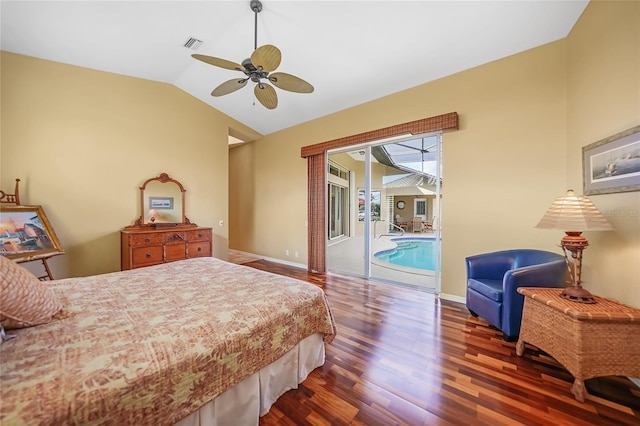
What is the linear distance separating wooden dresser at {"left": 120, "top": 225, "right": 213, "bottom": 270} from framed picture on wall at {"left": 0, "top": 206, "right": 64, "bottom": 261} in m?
0.76

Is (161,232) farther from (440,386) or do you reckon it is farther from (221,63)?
(440,386)

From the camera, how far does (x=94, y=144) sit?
350cm

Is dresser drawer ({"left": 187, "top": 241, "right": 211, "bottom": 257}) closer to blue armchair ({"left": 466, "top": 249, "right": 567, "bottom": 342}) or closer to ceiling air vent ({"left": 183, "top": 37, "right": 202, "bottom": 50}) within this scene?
ceiling air vent ({"left": 183, "top": 37, "right": 202, "bottom": 50})

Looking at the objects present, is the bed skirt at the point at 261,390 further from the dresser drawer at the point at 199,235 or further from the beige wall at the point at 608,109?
the dresser drawer at the point at 199,235

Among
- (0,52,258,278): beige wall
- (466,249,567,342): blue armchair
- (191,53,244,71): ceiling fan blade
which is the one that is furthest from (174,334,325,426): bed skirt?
(0,52,258,278): beige wall

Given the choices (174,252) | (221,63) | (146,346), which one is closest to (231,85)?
(221,63)

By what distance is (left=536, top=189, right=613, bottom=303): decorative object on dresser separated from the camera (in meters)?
1.74

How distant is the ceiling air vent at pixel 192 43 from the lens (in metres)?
3.06

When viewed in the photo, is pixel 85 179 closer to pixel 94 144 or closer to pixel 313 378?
pixel 94 144

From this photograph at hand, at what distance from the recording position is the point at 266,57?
2076mm

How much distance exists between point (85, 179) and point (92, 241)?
3.01 feet

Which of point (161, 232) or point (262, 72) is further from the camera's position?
point (161, 232)

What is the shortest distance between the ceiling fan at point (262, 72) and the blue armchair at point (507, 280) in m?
2.68

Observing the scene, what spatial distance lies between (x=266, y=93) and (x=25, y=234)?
3207 millimetres
